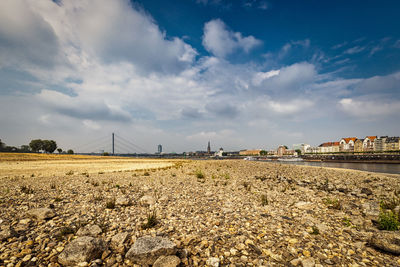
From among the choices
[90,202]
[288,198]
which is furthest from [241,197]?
[90,202]

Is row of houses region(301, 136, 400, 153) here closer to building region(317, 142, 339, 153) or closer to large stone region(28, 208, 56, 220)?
building region(317, 142, 339, 153)

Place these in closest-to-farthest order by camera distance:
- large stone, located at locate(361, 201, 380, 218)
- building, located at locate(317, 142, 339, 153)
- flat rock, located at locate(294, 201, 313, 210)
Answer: large stone, located at locate(361, 201, 380, 218)
flat rock, located at locate(294, 201, 313, 210)
building, located at locate(317, 142, 339, 153)

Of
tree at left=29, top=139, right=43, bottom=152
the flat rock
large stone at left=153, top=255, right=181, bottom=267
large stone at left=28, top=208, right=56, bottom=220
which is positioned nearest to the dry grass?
large stone at left=28, top=208, right=56, bottom=220

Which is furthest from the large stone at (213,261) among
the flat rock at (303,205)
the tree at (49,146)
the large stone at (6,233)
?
the tree at (49,146)

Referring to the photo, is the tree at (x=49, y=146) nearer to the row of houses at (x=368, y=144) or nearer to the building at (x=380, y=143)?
the row of houses at (x=368, y=144)

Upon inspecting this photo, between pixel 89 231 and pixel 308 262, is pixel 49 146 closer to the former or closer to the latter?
pixel 89 231

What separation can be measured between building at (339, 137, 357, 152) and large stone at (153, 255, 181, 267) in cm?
21510

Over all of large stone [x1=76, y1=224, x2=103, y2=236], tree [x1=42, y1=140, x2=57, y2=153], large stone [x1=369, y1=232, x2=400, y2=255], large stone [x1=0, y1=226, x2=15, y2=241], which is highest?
tree [x1=42, y1=140, x2=57, y2=153]

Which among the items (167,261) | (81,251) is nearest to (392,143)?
(167,261)

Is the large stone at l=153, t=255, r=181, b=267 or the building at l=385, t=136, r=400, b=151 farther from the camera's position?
the building at l=385, t=136, r=400, b=151

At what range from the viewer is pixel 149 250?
4379 mm

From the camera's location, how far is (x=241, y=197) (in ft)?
33.5

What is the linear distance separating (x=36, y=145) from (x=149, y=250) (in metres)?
155

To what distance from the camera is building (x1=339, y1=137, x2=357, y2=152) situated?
542ft
